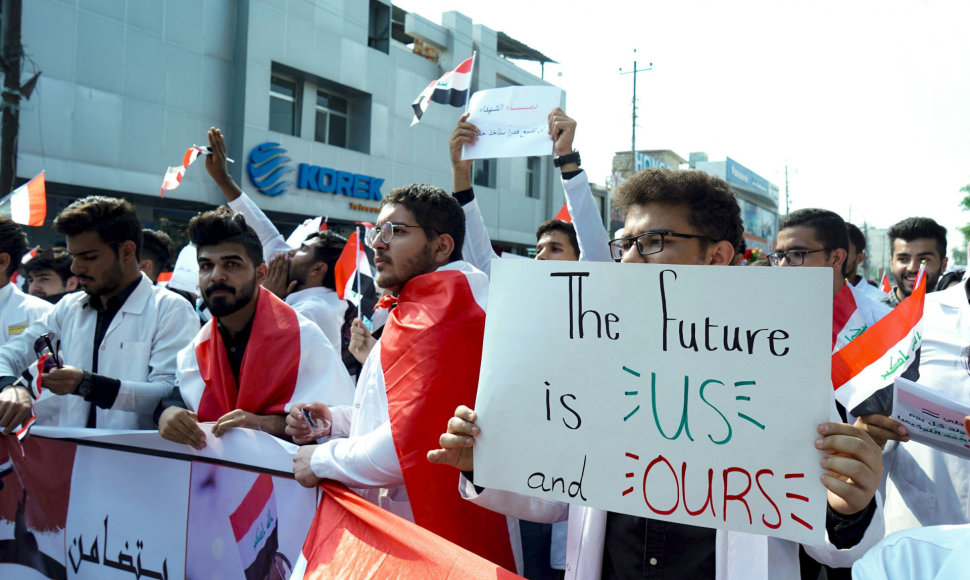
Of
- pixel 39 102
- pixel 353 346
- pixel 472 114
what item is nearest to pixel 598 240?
pixel 472 114

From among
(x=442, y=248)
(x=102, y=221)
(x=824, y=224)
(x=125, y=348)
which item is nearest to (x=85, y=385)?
(x=125, y=348)

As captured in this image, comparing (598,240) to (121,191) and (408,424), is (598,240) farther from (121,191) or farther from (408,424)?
(121,191)

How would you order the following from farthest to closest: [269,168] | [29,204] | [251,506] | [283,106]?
[283,106] → [269,168] → [29,204] → [251,506]

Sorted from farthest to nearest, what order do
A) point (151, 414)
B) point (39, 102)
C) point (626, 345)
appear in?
1. point (39, 102)
2. point (151, 414)
3. point (626, 345)

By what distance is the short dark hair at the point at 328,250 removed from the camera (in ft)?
15.7

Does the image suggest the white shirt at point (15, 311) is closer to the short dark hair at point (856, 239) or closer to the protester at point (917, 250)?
the short dark hair at point (856, 239)

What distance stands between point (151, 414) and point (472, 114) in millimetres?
2087

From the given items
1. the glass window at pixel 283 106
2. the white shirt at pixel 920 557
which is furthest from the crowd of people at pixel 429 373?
the glass window at pixel 283 106

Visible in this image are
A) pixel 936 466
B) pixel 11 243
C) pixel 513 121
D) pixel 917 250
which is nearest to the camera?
pixel 936 466

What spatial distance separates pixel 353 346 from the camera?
3.62m

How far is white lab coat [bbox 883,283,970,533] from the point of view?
7.37 ft

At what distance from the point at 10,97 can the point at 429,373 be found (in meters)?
10.9

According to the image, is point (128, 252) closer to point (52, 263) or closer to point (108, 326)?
point (108, 326)

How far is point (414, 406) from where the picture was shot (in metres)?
2.07
